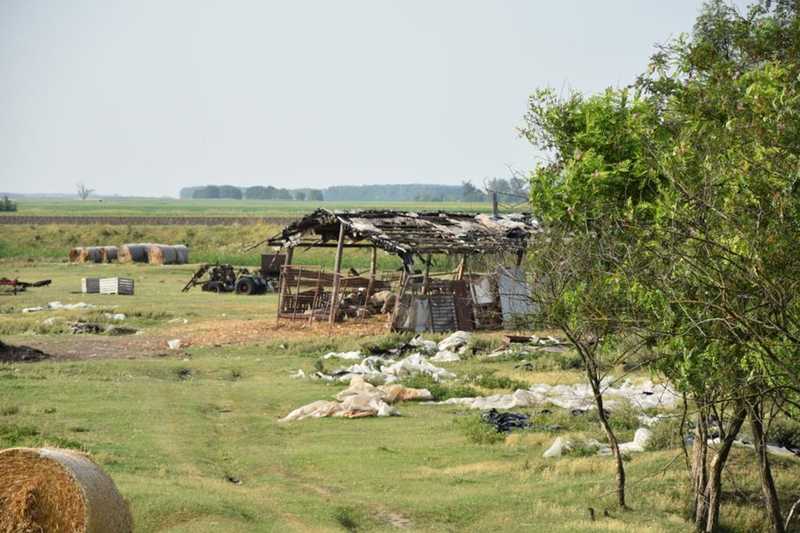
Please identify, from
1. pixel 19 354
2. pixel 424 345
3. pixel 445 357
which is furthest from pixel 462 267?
pixel 19 354

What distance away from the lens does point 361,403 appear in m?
21.5

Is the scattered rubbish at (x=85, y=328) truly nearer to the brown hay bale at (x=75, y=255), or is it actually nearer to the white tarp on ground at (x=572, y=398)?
the white tarp on ground at (x=572, y=398)

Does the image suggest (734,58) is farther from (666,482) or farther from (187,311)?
(187,311)

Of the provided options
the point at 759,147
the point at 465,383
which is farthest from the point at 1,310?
the point at 759,147

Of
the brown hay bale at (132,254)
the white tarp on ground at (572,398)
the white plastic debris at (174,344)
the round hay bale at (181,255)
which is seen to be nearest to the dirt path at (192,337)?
the white plastic debris at (174,344)

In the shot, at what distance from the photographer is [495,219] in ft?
136

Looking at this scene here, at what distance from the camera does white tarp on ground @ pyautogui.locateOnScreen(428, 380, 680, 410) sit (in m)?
21.4

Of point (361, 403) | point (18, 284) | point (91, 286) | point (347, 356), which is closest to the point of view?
point (361, 403)

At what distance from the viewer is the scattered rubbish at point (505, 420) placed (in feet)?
62.7

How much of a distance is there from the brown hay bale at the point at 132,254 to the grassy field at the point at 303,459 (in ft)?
153

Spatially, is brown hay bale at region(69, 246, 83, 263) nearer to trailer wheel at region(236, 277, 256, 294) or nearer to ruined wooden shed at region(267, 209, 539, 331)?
trailer wheel at region(236, 277, 256, 294)

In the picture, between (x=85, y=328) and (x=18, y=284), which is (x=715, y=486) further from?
(x=18, y=284)

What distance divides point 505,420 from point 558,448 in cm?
273

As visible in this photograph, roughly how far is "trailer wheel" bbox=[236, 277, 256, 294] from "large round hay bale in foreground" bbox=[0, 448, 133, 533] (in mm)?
43804
